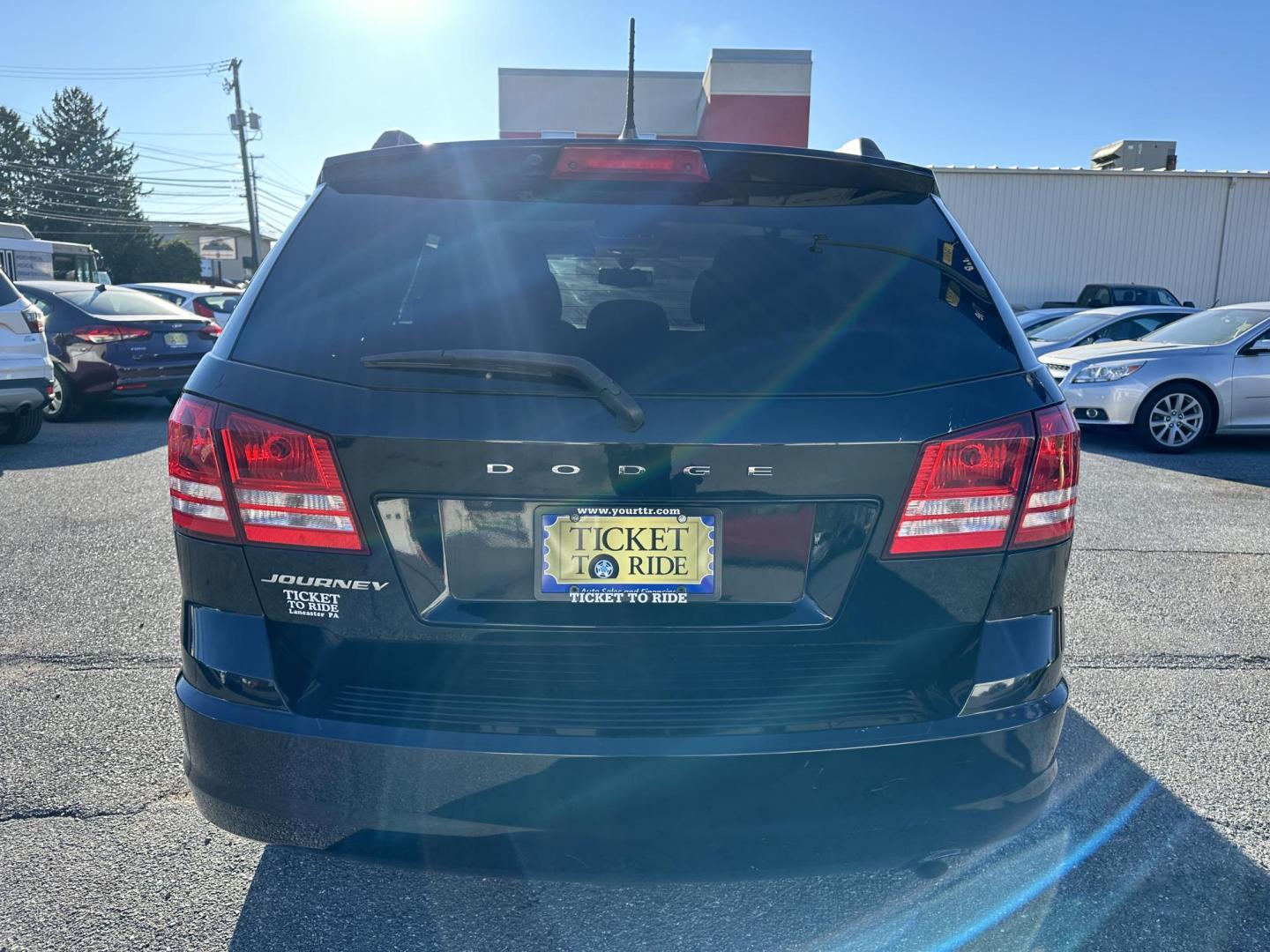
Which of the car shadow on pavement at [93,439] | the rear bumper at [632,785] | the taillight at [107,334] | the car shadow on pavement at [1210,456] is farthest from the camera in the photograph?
the taillight at [107,334]

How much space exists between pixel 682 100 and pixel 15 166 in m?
61.1

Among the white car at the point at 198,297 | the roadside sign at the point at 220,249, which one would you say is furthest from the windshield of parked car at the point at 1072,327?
the roadside sign at the point at 220,249

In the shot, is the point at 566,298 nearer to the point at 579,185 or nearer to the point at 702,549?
the point at 579,185

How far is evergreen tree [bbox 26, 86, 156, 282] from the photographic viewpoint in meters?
65.4

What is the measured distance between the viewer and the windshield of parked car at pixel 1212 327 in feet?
31.3

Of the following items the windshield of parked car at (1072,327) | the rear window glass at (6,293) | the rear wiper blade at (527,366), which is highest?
the rear wiper blade at (527,366)

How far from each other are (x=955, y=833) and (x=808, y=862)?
291mm

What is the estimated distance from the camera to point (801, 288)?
6.91ft

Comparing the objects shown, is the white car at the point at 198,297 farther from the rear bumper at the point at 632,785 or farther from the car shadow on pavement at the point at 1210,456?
the rear bumper at the point at 632,785

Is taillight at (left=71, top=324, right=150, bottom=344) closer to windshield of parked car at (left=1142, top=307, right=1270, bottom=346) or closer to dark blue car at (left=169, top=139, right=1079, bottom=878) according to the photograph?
dark blue car at (left=169, top=139, right=1079, bottom=878)

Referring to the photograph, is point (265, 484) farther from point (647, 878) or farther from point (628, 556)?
point (647, 878)

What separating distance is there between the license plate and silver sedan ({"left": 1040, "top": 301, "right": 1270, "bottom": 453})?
8.89m

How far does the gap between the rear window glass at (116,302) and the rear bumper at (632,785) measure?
10278 mm

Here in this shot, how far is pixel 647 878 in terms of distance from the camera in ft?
5.75
